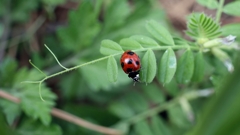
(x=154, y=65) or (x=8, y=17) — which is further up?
(x=154, y=65)

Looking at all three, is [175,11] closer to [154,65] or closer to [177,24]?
[177,24]

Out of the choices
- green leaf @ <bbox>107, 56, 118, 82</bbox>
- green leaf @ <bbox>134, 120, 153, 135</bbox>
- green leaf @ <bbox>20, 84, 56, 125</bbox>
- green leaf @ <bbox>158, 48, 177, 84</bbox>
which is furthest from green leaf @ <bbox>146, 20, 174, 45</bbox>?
green leaf @ <bbox>134, 120, 153, 135</bbox>

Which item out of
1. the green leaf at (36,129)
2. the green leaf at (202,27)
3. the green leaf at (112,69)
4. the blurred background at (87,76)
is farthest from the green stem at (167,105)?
the green leaf at (112,69)

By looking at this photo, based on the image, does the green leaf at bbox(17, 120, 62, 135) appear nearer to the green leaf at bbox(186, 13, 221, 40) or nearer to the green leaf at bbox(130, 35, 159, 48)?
the green leaf at bbox(130, 35, 159, 48)

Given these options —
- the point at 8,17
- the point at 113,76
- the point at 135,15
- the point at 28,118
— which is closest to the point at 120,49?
the point at 113,76

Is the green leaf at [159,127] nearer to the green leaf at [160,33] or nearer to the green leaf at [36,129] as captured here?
the green leaf at [36,129]

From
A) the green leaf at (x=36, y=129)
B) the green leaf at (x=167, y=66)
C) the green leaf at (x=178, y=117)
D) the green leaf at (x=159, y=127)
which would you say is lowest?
the green leaf at (x=36, y=129)

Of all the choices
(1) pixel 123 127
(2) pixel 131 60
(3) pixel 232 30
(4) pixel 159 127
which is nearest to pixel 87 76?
(1) pixel 123 127
